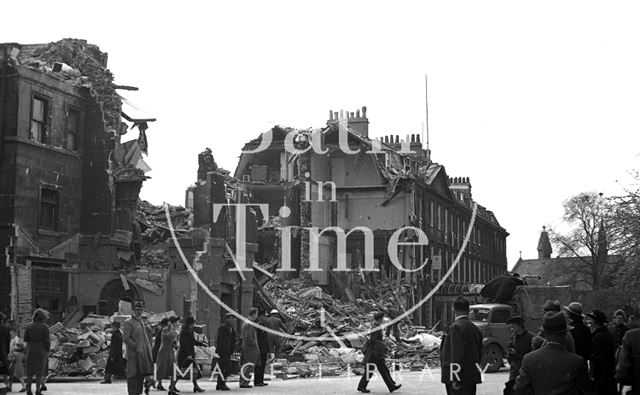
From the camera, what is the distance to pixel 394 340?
32.7 meters

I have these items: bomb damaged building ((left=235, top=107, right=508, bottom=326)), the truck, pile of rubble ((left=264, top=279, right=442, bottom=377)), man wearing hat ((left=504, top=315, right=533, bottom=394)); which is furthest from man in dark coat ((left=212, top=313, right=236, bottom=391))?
bomb damaged building ((left=235, top=107, right=508, bottom=326))

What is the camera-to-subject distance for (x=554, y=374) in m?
7.39

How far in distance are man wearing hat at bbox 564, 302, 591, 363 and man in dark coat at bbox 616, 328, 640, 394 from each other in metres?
0.83

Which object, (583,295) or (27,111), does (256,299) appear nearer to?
(27,111)

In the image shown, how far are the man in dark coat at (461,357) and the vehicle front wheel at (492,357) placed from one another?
1406 centimetres

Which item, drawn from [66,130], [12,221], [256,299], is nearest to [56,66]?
Result: [66,130]

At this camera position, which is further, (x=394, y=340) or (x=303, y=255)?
(x=303, y=255)

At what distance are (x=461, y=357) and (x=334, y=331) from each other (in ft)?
78.2

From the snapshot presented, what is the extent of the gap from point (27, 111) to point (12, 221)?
370cm

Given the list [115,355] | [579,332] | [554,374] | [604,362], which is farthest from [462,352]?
[115,355]

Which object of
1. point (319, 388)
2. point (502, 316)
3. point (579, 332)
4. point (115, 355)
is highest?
point (502, 316)

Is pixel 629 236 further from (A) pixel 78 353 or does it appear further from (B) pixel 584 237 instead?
(B) pixel 584 237

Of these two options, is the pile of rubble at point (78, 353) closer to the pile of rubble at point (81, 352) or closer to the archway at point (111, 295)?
the pile of rubble at point (81, 352)

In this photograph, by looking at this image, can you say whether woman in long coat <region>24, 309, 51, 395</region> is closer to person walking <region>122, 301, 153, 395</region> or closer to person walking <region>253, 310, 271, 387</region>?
person walking <region>122, 301, 153, 395</region>
